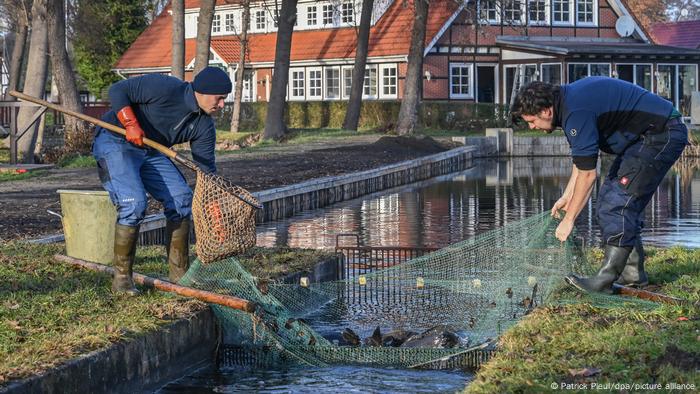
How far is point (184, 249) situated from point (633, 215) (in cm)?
378

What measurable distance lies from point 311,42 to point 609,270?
161ft

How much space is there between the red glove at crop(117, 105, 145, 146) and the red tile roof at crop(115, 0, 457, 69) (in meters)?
41.7

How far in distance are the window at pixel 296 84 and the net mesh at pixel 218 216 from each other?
48.2 metres

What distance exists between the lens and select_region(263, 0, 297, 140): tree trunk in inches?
1607

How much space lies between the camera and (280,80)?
41312 mm

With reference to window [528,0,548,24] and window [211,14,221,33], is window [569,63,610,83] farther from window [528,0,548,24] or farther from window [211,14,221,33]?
window [211,14,221,33]

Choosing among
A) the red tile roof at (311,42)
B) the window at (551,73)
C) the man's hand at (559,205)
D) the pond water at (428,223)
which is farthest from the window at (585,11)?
the man's hand at (559,205)

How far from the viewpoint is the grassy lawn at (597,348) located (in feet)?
22.4

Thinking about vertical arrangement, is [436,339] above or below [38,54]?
below

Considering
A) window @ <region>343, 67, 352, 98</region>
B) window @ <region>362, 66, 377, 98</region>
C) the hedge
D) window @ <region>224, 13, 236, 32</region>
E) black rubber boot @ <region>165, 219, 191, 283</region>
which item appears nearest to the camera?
black rubber boot @ <region>165, 219, 191, 283</region>

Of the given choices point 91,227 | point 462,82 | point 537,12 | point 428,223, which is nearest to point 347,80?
point 462,82

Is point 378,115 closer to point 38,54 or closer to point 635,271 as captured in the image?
point 38,54

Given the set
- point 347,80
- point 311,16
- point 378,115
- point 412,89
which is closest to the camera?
point 412,89

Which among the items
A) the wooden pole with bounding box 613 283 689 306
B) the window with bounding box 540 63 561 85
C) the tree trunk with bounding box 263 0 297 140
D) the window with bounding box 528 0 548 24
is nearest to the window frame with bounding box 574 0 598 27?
the window with bounding box 528 0 548 24
